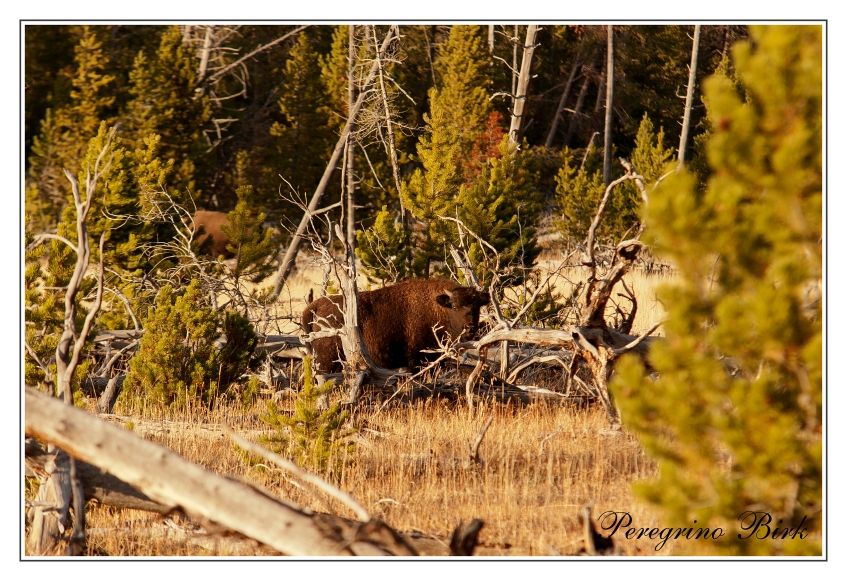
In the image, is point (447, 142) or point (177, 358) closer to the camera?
point (177, 358)

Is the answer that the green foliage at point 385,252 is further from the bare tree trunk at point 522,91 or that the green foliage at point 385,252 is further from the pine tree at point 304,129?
the pine tree at point 304,129

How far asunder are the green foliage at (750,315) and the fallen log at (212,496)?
1506mm

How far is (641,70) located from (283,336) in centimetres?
2399

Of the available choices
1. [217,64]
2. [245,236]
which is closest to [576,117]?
[217,64]

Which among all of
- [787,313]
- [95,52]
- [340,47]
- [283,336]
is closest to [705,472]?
[787,313]

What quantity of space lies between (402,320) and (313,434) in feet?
13.3

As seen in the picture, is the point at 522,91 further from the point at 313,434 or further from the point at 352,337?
the point at 313,434

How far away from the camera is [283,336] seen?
1144 cm

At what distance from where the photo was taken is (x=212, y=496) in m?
3.92

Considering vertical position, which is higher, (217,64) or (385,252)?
(217,64)

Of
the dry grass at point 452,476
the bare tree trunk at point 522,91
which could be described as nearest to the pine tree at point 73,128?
the bare tree trunk at point 522,91

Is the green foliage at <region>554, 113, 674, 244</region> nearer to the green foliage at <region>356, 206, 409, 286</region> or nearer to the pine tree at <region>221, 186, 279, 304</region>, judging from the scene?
the green foliage at <region>356, 206, 409, 286</region>

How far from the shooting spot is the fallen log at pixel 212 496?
12.8 ft

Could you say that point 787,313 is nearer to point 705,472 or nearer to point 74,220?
point 705,472
